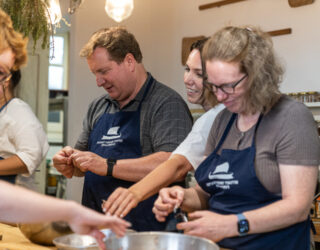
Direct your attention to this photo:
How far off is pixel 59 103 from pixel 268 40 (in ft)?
23.1

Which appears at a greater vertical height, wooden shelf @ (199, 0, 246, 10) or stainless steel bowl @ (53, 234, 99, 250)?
wooden shelf @ (199, 0, 246, 10)

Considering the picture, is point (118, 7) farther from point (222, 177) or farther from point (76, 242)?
point (76, 242)

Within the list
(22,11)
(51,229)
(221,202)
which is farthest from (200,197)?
(22,11)

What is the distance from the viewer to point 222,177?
187 cm

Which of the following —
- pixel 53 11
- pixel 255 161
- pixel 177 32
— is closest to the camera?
pixel 255 161

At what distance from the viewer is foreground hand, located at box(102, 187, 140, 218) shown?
74.9 inches

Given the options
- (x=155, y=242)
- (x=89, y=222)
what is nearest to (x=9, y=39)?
(x=89, y=222)

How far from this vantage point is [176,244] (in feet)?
5.06

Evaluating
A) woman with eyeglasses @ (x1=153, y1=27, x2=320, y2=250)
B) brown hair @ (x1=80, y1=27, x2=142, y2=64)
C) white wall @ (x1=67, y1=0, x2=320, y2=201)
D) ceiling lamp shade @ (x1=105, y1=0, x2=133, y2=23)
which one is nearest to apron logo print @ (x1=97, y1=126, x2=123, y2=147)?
brown hair @ (x1=80, y1=27, x2=142, y2=64)

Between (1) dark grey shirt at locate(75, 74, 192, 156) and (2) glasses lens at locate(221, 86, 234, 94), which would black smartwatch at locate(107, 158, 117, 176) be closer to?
(1) dark grey shirt at locate(75, 74, 192, 156)

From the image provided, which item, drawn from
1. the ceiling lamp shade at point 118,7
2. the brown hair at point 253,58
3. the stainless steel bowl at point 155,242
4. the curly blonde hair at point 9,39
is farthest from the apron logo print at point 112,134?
the ceiling lamp shade at point 118,7

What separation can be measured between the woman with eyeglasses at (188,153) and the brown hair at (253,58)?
1.04ft

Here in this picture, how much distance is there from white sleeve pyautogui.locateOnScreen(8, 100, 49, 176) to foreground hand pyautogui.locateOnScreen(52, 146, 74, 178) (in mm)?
Result: 200

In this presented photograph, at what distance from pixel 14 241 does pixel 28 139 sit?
86cm
